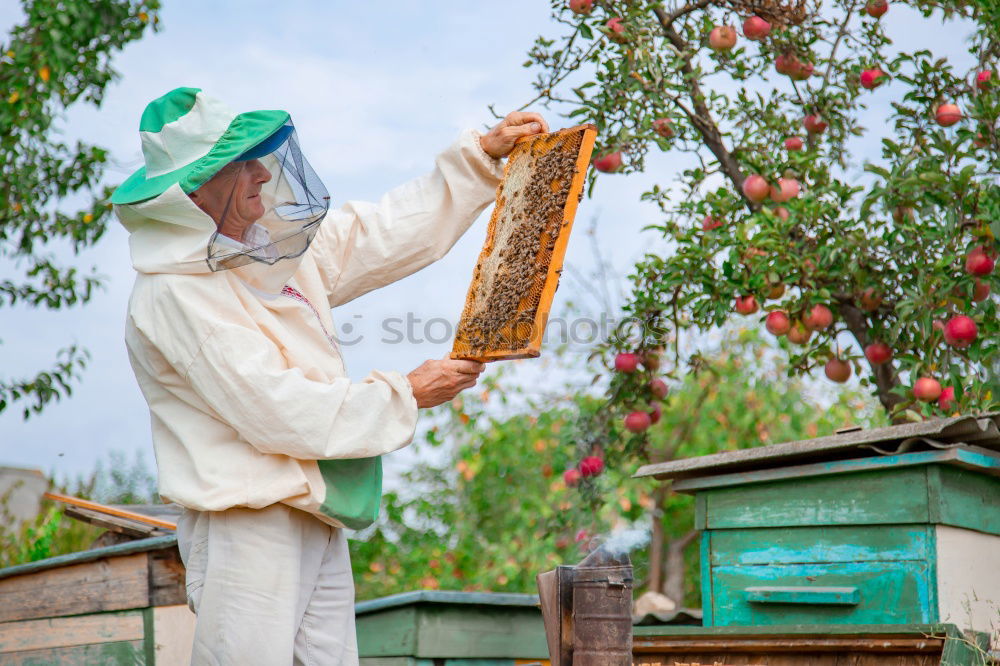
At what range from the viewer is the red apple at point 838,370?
4.07 meters

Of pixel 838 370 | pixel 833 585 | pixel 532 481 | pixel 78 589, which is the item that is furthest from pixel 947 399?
pixel 532 481

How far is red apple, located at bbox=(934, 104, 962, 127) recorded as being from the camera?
3.79 metres

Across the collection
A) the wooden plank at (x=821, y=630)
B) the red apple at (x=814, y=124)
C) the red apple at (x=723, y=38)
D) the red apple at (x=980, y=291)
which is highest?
the red apple at (x=723, y=38)

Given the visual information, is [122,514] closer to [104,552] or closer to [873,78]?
[104,552]

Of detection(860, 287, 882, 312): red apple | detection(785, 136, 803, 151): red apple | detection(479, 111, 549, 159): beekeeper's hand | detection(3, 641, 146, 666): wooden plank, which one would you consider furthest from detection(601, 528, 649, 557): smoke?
detection(785, 136, 803, 151): red apple

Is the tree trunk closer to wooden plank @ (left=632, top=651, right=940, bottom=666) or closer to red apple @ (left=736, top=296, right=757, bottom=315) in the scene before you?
red apple @ (left=736, top=296, right=757, bottom=315)

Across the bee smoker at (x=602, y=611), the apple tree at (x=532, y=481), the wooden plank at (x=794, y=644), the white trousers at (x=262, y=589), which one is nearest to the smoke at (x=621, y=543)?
the bee smoker at (x=602, y=611)

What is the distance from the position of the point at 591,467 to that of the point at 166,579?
1752mm

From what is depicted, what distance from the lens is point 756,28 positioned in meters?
4.10

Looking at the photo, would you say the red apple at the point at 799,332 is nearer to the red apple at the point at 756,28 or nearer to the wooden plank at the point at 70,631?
the red apple at the point at 756,28

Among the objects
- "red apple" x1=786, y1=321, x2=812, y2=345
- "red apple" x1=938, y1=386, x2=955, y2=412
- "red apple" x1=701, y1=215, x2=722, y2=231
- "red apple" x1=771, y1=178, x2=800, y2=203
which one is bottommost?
"red apple" x1=938, y1=386, x2=955, y2=412

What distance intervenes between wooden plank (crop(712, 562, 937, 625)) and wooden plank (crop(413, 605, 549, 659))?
878 mm

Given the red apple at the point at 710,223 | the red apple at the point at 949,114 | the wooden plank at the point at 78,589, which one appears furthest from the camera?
the red apple at the point at 710,223

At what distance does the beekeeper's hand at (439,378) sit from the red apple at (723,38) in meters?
2.22
